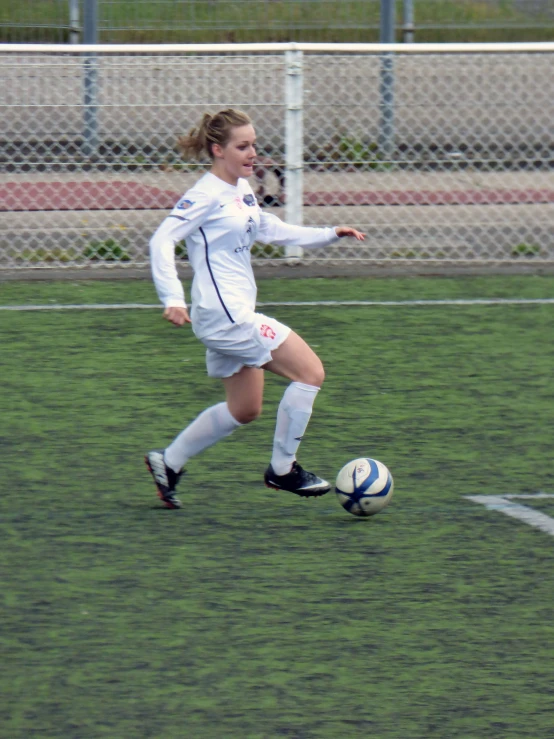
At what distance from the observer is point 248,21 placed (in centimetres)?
1137

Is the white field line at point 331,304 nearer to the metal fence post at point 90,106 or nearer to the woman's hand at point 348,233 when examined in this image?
the metal fence post at point 90,106

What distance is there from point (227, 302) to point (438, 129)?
577 cm

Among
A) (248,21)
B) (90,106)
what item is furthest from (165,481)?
(248,21)

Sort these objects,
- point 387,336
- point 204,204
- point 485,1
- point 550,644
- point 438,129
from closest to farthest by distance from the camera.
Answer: point 550,644 < point 204,204 < point 387,336 < point 438,129 < point 485,1

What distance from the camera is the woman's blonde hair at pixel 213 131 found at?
4.23 m

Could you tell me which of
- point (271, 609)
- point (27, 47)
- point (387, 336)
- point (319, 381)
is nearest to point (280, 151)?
point (27, 47)

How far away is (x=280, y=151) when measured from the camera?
9.28m

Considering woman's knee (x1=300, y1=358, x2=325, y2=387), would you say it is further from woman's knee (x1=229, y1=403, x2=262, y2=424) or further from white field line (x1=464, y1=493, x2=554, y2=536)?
white field line (x1=464, y1=493, x2=554, y2=536)

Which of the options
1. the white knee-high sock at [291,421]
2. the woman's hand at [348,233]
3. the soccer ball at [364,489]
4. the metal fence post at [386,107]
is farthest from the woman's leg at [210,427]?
the metal fence post at [386,107]

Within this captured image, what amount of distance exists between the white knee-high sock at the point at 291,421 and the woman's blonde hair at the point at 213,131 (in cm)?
83

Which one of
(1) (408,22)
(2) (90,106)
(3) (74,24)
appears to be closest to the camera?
(2) (90,106)

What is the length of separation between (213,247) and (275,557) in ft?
3.35

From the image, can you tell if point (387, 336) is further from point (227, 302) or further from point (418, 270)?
point (227, 302)

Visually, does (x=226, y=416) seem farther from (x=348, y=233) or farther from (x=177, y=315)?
(x=348, y=233)
